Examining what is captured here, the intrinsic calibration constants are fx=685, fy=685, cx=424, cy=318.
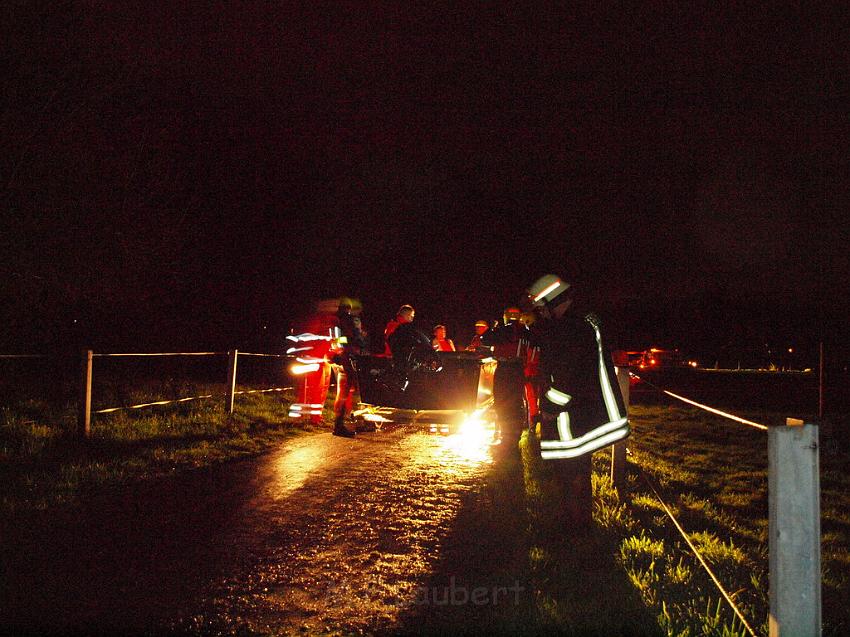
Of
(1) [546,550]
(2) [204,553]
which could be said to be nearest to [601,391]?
(1) [546,550]

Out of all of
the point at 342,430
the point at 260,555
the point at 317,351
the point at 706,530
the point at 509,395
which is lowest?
the point at 706,530

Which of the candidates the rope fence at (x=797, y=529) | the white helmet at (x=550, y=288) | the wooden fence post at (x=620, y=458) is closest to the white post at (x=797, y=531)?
the rope fence at (x=797, y=529)

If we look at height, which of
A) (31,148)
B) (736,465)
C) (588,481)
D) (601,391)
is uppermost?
(31,148)

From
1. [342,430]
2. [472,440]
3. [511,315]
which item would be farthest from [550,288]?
[342,430]

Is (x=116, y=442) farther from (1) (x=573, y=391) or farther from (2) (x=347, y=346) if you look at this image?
(1) (x=573, y=391)

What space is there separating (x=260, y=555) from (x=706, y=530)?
406 cm

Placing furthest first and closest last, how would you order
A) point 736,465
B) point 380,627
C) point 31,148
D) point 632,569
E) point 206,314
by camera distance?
point 206,314
point 31,148
point 736,465
point 632,569
point 380,627

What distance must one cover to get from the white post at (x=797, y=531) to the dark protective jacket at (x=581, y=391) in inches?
73.7

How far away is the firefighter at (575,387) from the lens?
4730 millimetres

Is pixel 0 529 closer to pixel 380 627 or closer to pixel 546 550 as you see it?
pixel 380 627

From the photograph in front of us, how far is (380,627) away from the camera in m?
3.53

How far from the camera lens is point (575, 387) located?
188 inches

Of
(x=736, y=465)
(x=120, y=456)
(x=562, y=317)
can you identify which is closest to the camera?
(x=562, y=317)

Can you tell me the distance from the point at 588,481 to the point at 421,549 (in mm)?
1324
